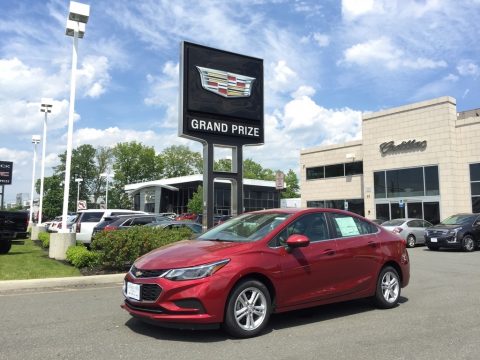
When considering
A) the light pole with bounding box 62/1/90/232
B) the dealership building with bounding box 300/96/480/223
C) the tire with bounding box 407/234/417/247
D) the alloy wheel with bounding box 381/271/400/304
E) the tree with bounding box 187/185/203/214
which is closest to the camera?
the alloy wheel with bounding box 381/271/400/304

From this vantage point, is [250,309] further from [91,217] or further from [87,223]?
[91,217]

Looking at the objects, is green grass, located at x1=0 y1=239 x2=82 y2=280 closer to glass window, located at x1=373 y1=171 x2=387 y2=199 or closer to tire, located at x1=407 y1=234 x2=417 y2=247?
tire, located at x1=407 y1=234 x2=417 y2=247

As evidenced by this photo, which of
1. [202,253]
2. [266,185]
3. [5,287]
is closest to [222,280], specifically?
[202,253]

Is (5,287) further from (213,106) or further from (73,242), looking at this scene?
(213,106)

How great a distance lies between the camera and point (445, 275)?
37.3 ft

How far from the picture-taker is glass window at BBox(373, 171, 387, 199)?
36.0 m

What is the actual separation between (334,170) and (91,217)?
1018 inches

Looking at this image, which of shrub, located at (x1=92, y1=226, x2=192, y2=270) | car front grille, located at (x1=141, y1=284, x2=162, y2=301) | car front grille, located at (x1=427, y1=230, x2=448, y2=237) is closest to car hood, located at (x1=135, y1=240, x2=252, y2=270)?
car front grille, located at (x1=141, y1=284, x2=162, y2=301)

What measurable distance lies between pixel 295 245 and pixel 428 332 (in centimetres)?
200

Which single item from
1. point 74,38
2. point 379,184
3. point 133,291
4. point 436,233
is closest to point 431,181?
point 379,184

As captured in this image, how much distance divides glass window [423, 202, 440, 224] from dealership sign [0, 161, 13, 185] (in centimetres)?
3434

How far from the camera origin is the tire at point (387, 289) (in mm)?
7277

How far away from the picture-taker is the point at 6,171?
42.9 m

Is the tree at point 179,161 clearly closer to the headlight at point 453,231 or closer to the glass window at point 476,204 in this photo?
the glass window at point 476,204
